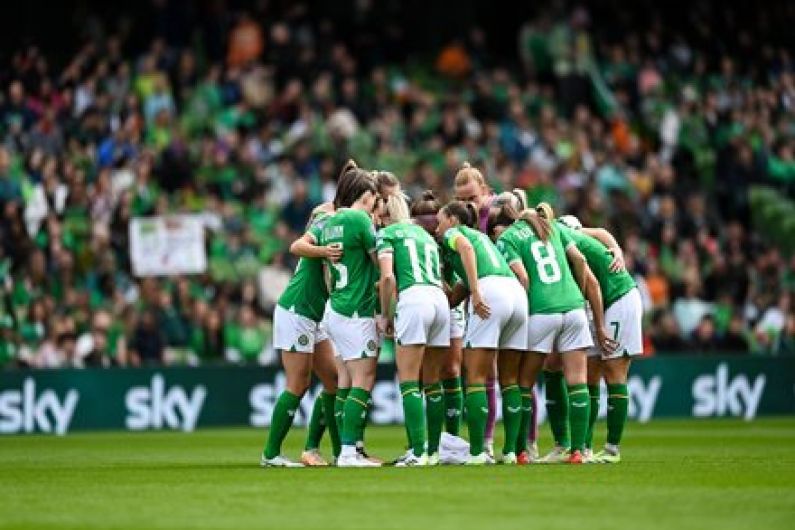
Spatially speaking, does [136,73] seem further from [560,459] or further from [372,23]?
[560,459]

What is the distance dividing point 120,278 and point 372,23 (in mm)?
9538

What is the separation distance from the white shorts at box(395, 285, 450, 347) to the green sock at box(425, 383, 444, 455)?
548 mm

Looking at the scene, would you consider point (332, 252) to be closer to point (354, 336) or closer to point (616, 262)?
point (354, 336)

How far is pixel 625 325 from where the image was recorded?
17891 millimetres

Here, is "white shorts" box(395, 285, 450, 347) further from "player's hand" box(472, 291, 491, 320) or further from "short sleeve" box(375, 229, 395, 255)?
"short sleeve" box(375, 229, 395, 255)

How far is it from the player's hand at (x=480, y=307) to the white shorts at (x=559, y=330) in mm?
654

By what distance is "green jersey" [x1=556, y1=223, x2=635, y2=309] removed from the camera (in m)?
18.0

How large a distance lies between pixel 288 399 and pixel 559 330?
2.34 m

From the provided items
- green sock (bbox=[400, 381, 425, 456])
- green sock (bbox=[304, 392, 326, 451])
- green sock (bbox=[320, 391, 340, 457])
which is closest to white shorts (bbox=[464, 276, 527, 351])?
green sock (bbox=[400, 381, 425, 456])

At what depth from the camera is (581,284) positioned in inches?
696

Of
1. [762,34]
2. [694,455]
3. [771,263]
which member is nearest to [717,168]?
[771,263]

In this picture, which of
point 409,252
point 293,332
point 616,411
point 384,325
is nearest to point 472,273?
point 409,252

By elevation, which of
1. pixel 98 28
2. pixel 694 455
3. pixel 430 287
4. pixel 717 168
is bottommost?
pixel 694 455

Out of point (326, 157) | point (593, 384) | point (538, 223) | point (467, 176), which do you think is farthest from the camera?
point (326, 157)
